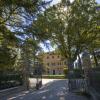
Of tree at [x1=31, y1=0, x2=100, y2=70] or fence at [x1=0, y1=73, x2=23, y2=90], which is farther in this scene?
tree at [x1=31, y1=0, x2=100, y2=70]

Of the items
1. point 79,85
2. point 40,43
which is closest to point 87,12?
point 79,85

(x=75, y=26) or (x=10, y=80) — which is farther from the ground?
(x=75, y=26)

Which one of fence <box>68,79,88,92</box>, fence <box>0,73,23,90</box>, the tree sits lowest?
fence <box>68,79,88,92</box>

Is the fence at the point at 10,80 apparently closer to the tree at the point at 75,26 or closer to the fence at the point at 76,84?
the fence at the point at 76,84

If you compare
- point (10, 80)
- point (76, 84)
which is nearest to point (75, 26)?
point (76, 84)

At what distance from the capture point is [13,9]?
15.4m

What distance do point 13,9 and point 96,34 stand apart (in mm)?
25899

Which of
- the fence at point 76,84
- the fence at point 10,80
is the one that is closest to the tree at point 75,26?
the fence at point 10,80

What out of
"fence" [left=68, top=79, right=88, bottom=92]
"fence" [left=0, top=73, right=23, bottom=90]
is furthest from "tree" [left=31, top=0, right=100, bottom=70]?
"fence" [left=68, top=79, right=88, bottom=92]

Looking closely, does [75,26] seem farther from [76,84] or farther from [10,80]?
[10,80]

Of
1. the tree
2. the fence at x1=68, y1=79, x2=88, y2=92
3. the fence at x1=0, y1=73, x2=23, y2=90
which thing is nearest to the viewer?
the fence at x1=68, y1=79, x2=88, y2=92

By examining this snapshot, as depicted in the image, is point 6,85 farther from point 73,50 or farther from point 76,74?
point 73,50

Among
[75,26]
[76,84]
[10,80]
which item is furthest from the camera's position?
[75,26]

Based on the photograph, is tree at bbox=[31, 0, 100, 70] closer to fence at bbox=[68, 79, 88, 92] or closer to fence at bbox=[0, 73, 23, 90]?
fence at bbox=[0, 73, 23, 90]
